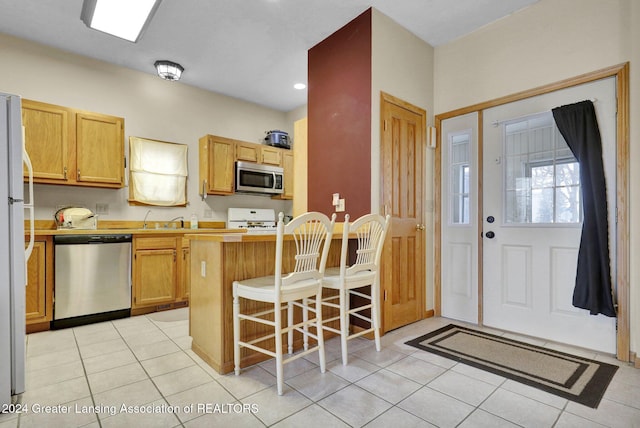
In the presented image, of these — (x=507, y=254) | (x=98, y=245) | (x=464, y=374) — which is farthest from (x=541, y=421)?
(x=98, y=245)

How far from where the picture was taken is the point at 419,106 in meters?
3.33

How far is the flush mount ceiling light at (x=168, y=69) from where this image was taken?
3852 millimetres

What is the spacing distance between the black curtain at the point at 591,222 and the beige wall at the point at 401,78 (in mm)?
1231

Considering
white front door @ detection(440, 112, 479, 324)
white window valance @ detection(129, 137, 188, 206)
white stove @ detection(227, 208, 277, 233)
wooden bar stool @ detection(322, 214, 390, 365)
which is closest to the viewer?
wooden bar stool @ detection(322, 214, 390, 365)

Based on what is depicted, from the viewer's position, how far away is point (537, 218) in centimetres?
280

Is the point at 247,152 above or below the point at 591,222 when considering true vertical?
above

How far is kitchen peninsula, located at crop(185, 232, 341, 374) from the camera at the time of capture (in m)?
2.13

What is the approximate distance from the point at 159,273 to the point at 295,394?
7.97 feet

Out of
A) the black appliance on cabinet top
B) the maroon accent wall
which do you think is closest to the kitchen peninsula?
the maroon accent wall

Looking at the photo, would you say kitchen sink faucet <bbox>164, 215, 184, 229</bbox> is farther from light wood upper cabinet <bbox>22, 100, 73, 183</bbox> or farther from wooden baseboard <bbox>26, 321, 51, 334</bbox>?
wooden baseboard <bbox>26, 321, 51, 334</bbox>

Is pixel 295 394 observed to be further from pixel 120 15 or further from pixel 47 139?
pixel 47 139

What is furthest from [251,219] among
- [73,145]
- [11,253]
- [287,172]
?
[11,253]

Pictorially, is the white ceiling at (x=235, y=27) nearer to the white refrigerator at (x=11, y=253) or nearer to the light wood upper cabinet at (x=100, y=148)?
the light wood upper cabinet at (x=100, y=148)

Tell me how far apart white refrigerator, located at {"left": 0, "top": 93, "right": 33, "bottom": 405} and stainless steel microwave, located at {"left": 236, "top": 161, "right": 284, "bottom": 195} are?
9.76ft
